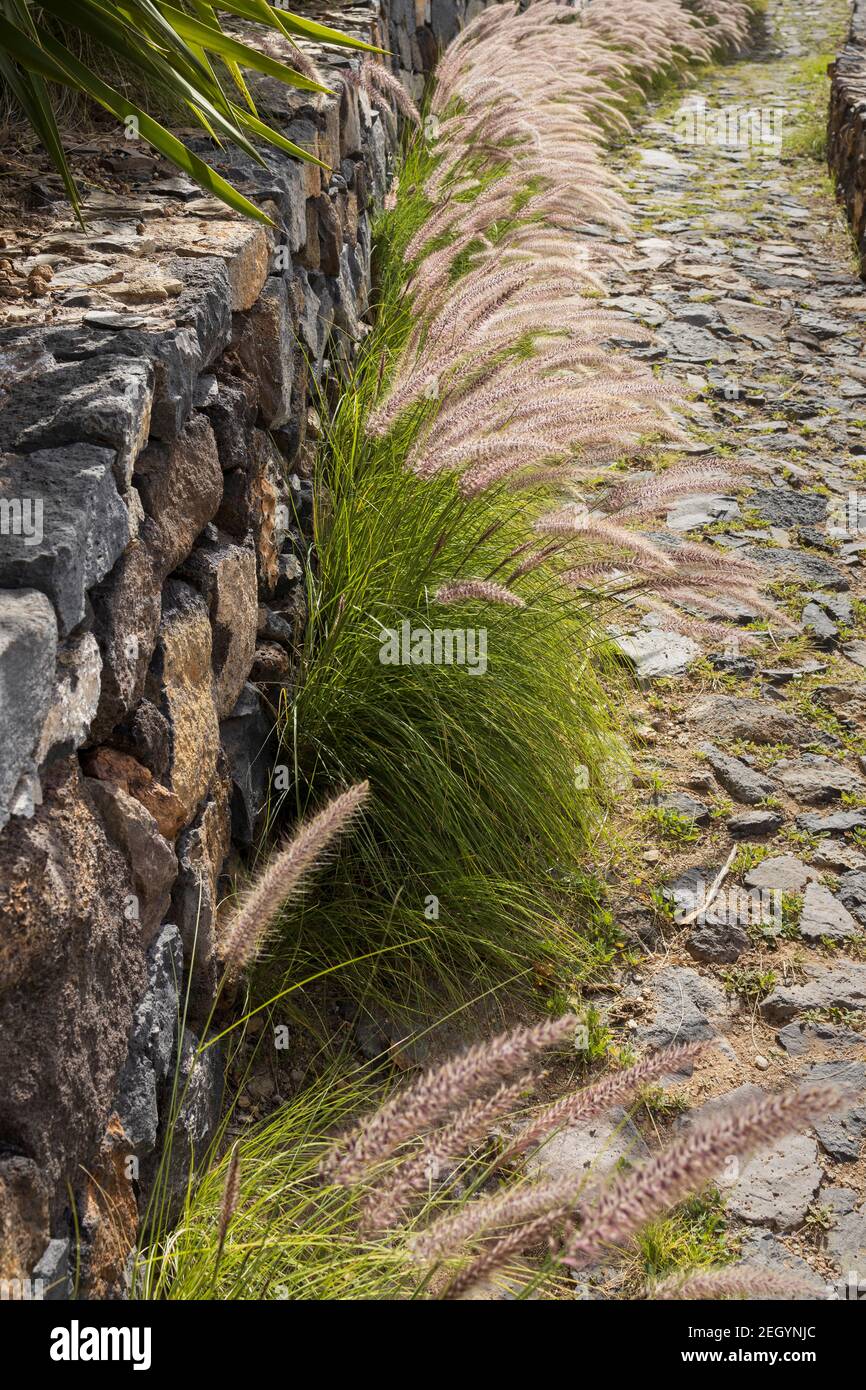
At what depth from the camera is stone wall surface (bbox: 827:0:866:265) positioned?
721cm

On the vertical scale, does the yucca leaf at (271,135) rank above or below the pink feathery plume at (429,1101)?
above

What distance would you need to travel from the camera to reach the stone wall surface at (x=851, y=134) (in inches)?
284

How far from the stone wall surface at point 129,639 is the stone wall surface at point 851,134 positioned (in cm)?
531

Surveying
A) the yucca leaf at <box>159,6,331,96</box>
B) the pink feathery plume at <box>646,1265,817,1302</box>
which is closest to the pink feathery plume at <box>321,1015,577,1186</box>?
the pink feathery plume at <box>646,1265,817,1302</box>

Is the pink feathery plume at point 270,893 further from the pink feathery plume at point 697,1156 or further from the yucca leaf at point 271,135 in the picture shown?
the yucca leaf at point 271,135

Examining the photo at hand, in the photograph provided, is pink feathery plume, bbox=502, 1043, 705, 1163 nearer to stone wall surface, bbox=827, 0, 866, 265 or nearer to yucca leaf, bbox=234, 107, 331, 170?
yucca leaf, bbox=234, 107, 331, 170

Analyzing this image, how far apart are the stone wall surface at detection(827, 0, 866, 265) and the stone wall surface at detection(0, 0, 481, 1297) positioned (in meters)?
5.31

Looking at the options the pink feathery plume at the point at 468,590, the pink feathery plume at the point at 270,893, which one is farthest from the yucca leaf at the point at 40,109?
the pink feathery plume at the point at 270,893

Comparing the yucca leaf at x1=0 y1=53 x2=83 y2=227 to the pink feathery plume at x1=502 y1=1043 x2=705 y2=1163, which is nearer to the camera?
the pink feathery plume at x1=502 y1=1043 x2=705 y2=1163

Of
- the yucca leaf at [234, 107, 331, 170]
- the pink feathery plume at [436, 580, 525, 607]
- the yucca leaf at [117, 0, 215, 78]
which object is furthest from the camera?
the yucca leaf at [234, 107, 331, 170]

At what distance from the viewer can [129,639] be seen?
1670mm

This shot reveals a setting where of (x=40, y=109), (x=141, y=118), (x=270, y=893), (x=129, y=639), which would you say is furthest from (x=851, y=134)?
(x=270, y=893)
